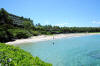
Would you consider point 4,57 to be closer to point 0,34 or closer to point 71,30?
point 0,34

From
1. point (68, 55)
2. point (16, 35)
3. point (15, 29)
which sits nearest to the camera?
point (68, 55)

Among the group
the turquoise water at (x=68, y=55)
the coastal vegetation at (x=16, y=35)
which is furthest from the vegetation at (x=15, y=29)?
the turquoise water at (x=68, y=55)

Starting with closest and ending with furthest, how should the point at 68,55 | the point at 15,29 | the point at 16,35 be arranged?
the point at 68,55, the point at 16,35, the point at 15,29

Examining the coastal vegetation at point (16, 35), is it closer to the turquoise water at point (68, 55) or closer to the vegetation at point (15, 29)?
the vegetation at point (15, 29)

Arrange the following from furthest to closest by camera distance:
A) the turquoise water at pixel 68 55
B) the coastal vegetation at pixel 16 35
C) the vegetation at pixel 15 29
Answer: the vegetation at pixel 15 29, the turquoise water at pixel 68 55, the coastal vegetation at pixel 16 35

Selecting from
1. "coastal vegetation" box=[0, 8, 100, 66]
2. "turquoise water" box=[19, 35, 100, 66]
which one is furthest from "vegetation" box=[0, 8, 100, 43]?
"turquoise water" box=[19, 35, 100, 66]

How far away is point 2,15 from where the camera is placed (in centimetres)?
5419

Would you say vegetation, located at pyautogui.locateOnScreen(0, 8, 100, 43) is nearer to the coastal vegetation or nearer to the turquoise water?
the coastal vegetation

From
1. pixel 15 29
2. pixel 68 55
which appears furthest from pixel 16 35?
pixel 68 55

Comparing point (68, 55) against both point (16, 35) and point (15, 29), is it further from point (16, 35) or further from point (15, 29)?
point (15, 29)

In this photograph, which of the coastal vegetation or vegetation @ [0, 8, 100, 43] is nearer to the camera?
the coastal vegetation

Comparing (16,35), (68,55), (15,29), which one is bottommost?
(68,55)

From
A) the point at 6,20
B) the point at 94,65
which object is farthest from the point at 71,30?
the point at 94,65

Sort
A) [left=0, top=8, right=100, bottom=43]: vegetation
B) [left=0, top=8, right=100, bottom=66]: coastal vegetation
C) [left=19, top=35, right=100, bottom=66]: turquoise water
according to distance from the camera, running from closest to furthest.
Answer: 1. [left=0, top=8, right=100, bottom=66]: coastal vegetation
2. [left=19, top=35, right=100, bottom=66]: turquoise water
3. [left=0, top=8, right=100, bottom=43]: vegetation
